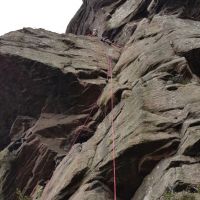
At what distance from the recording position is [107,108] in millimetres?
16484

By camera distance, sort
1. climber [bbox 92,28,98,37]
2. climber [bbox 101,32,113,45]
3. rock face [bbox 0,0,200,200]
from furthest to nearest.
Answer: climber [bbox 92,28,98,37]
climber [bbox 101,32,113,45]
rock face [bbox 0,0,200,200]

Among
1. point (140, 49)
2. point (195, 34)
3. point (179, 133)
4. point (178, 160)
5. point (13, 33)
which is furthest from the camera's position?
point (13, 33)

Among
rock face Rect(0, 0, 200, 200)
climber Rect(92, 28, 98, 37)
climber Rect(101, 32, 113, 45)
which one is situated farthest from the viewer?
climber Rect(92, 28, 98, 37)

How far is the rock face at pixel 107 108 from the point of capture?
11.8 meters

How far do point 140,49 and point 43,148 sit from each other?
5.05 m

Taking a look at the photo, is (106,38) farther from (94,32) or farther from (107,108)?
(107,108)

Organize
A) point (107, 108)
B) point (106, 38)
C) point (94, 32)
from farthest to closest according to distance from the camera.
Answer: point (94, 32) < point (106, 38) < point (107, 108)

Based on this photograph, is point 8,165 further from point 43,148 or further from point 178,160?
point 178,160

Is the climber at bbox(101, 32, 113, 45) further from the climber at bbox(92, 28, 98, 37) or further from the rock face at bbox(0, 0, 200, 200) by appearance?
the climber at bbox(92, 28, 98, 37)

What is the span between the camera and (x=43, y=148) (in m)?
18.3

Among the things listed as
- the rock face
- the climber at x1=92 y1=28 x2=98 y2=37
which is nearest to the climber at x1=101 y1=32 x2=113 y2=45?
the rock face

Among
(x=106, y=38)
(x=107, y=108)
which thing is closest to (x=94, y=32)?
(x=106, y=38)

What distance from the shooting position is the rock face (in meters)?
11.8

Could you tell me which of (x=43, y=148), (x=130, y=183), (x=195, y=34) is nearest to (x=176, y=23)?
(x=195, y=34)
